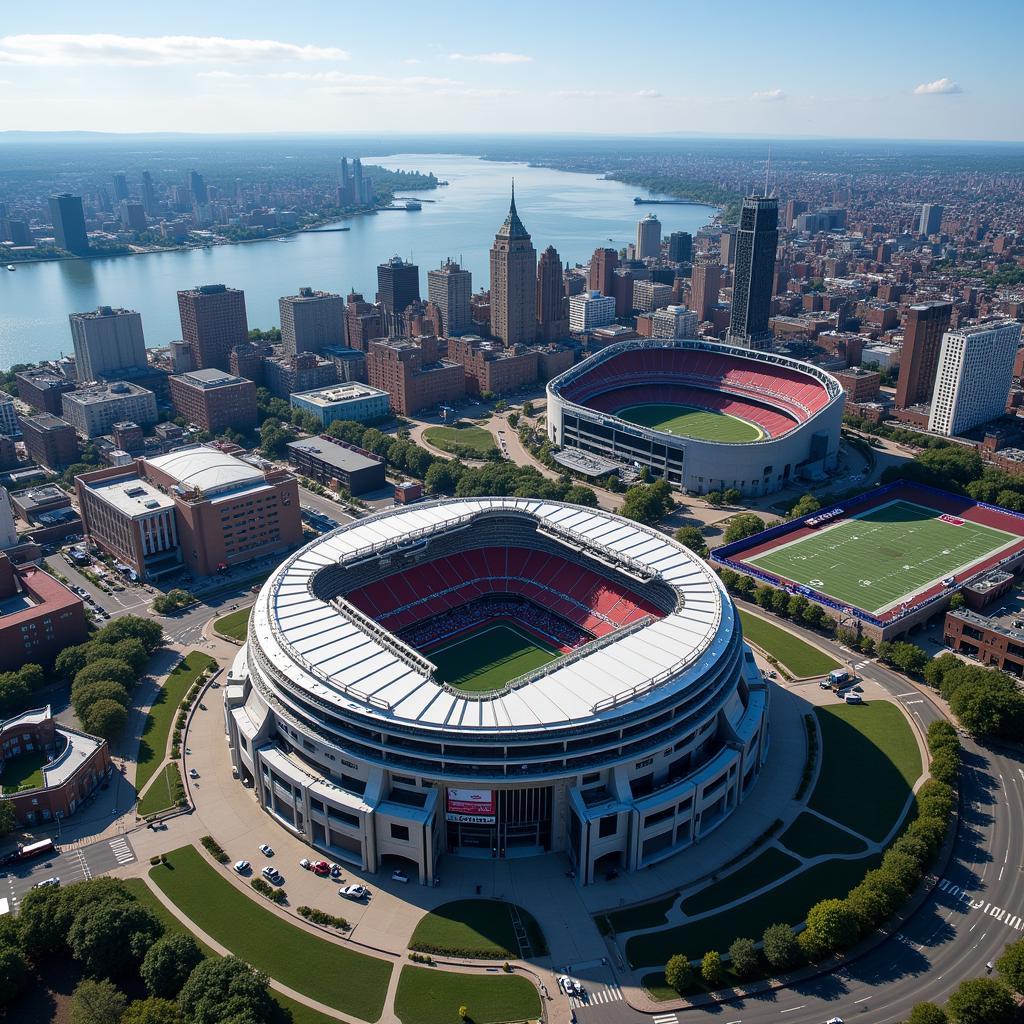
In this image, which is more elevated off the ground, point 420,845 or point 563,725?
point 563,725

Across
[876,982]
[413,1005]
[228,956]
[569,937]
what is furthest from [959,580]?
[228,956]

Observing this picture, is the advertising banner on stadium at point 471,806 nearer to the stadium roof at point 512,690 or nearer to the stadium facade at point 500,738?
the stadium facade at point 500,738

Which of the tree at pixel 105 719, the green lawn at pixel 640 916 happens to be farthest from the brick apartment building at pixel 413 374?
the green lawn at pixel 640 916

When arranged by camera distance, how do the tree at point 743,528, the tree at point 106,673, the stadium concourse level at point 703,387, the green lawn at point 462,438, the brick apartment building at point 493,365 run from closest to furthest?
the tree at point 106,673, the tree at point 743,528, the green lawn at point 462,438, the stadium concourse level at point 703,387, the brick apartment building at point 493,365

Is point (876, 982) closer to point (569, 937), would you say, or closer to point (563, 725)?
point (569, 937)

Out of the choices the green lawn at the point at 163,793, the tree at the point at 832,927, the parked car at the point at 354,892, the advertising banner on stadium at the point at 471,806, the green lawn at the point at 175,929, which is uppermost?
the advertising banner on stadium at the point at 471,806

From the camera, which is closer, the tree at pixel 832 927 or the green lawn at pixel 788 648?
the tree at pixel 832 927
